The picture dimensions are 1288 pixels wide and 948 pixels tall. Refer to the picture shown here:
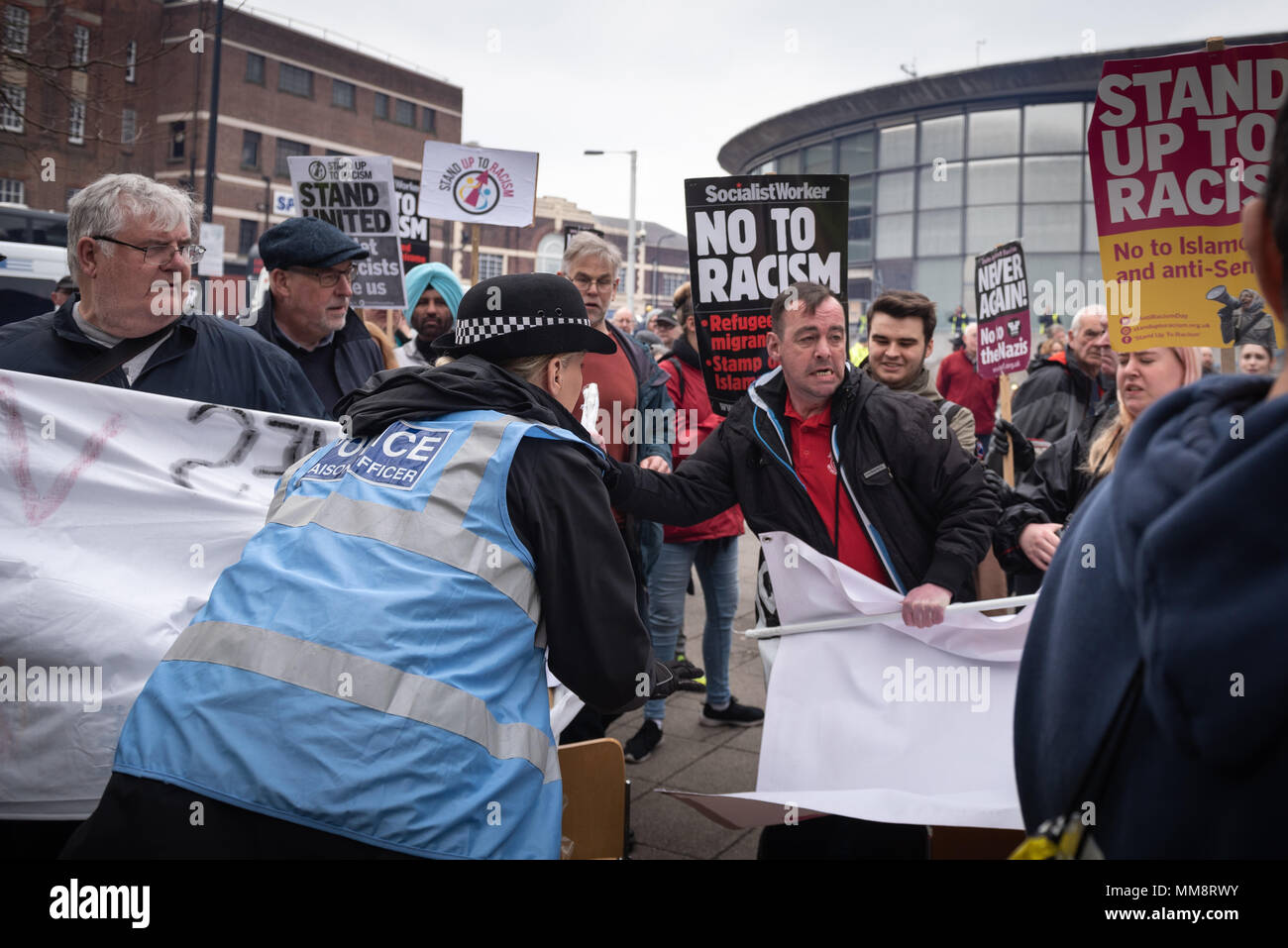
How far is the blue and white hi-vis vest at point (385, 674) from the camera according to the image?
1.79 m

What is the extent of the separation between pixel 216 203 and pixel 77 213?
45998 millimetres

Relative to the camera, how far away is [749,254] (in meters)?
4.63

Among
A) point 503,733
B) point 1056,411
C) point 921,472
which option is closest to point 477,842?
point 503,733

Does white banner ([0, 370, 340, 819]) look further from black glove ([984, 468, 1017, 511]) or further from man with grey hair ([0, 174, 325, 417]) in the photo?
black glove ([984, 468, 1017, 511])

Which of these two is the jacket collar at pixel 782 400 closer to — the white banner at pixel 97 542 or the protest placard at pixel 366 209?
the white banner at pixel 97 542

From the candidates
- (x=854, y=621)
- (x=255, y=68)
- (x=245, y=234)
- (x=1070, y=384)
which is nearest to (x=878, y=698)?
(x=854, y=621)

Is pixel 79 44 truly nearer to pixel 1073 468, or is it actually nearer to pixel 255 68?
pixel 1073 468

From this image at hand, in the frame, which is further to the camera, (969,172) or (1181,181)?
(969,172)

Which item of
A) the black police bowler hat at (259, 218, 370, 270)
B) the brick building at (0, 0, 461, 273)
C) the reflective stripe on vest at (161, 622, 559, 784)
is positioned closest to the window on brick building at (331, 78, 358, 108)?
the brick building at (0, 0, 461, 273)

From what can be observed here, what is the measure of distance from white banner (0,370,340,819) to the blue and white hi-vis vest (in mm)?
831

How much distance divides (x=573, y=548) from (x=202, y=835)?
2.85 ft

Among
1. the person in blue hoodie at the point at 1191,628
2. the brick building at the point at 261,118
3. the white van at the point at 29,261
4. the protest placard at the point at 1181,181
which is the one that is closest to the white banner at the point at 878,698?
the protest placard at the point at 1181,181

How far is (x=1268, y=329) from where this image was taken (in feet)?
22.7
